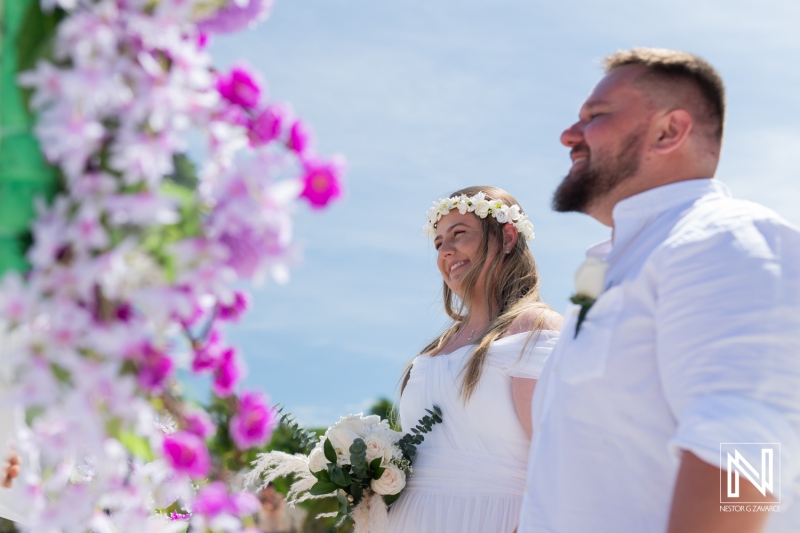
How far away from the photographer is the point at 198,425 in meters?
1.62

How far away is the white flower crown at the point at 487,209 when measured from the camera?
4801 mm

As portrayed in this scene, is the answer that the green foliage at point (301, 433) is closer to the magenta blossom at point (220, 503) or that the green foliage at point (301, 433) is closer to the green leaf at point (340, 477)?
the green leaf at point (340, 477)

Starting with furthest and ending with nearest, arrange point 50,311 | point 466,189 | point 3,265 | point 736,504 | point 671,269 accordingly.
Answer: point 466,189, point 671,269, point 736,504, point 3,265, point 50,311

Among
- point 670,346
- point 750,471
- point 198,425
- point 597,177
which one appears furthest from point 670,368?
point 198,425

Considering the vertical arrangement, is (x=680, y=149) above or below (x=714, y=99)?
below

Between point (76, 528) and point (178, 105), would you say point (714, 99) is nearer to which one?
point (178, 105)

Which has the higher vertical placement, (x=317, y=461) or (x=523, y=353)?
(x=523, y=353)

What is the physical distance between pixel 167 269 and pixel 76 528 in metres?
0.53

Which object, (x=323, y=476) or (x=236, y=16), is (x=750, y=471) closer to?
(x=236, y=16)

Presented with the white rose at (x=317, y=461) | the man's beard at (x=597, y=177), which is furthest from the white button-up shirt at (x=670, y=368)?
the white rose at (x=317, y=461)

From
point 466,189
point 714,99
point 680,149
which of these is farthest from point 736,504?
point 466,189

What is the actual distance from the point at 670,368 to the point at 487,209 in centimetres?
269

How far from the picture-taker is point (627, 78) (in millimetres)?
2781

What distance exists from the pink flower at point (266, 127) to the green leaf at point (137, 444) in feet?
1.93
